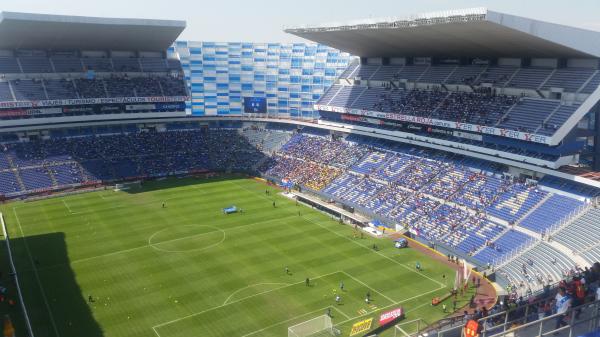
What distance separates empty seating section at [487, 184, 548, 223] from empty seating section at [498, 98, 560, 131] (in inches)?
262

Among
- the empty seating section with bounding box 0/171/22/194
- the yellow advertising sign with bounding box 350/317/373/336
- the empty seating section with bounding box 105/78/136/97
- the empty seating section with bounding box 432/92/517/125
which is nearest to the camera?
the yellow advertising sign with bounding box 350/317/373/336

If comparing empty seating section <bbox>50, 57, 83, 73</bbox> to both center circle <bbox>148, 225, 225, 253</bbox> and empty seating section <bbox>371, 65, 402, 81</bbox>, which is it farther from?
empty seating section <bbox>371, 65, 402, 81</bbox>

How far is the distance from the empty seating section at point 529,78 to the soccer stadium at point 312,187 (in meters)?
0.34

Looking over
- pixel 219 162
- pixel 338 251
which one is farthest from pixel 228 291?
pixel 219 162

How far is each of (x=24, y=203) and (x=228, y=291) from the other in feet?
133

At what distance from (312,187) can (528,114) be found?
1224 inches

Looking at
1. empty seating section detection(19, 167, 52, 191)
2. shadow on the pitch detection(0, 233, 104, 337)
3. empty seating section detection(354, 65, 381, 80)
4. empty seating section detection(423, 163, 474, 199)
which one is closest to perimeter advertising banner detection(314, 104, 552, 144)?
empty seating section detection(423, 163, 474, 199)

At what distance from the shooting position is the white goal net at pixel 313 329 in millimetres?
33281

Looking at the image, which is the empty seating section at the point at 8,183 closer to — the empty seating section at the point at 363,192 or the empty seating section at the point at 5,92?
the empty seating section at the point at 5,92

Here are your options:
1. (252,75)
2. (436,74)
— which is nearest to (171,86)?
(252,75)

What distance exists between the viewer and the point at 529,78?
57094 mm

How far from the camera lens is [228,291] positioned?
133ft

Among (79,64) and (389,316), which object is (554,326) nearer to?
(389,316)

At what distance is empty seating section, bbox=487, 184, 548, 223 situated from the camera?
49.7 metres
